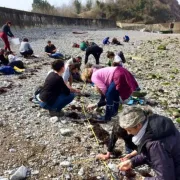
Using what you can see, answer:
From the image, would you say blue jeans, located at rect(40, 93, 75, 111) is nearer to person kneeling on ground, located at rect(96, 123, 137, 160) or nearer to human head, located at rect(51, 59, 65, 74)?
human head, located at rect(51, 59, 65, 74)

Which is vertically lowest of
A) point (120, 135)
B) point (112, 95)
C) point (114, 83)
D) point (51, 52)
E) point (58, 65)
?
point (51, 52)

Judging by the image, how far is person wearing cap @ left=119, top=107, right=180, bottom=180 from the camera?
9.98ft

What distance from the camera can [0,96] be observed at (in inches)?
339

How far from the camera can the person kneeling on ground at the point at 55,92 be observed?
21.6ft

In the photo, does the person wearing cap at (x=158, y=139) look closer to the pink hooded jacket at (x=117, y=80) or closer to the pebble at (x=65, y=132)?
the pink hooded jacket at (x=117, y=80)

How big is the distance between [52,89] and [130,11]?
85638 millimetres

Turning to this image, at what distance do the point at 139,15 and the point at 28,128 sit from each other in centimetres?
8663

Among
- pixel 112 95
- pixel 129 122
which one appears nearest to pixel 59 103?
pixel 112 95

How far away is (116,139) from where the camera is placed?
4934mm

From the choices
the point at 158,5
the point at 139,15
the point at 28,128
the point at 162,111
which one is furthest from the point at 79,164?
the point at 158,5

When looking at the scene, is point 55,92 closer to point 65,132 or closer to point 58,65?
point 58,65

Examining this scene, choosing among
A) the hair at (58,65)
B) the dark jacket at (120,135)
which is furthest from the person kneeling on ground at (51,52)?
the dark jacket at (120,135)

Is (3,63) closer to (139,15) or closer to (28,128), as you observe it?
(28,128)

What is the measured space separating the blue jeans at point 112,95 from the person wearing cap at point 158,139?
3.07 metres
